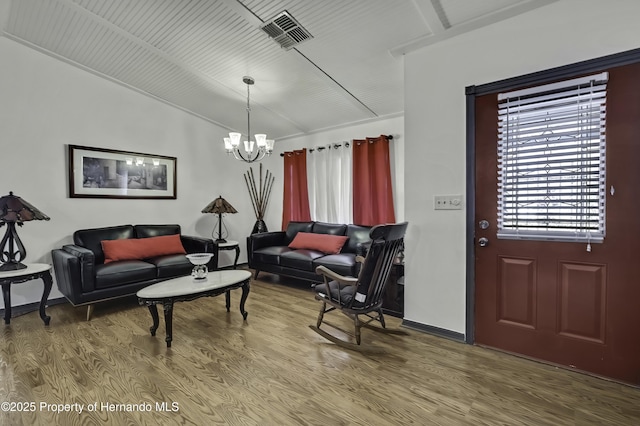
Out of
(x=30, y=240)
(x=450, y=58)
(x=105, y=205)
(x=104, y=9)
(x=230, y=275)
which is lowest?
(x=230, y=275)

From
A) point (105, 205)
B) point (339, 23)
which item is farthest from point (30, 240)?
point (339, 23)

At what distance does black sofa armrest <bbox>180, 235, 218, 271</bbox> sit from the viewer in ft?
13.2

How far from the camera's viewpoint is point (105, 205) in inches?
153

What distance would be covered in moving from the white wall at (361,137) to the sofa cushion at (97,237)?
2.53 m

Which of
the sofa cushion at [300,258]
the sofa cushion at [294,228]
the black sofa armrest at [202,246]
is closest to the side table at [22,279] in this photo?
the black sofa armrest at [202,246]

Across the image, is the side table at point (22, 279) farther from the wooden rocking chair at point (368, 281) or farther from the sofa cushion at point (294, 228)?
the sofa cushion at point (294, 228)

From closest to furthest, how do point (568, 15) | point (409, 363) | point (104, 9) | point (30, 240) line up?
point (568, 15) < point (409, 363) < point (104, 9) < point (30, 240)

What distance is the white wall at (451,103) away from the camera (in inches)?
76.0

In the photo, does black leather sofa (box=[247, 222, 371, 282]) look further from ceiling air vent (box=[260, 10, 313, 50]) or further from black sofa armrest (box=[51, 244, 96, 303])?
ceiling air vent (box=[260, 10, 313, 50])

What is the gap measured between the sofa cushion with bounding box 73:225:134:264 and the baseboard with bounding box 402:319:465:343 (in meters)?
3.65

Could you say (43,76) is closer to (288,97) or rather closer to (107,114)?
(107,114)

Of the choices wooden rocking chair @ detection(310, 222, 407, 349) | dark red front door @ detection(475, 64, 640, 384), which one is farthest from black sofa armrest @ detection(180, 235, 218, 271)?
dark red front door @ detection(475, 64, 640, 384)

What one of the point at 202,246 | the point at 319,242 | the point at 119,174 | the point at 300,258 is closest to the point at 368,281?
the point at 300,258

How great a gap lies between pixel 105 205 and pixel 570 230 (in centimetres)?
497
